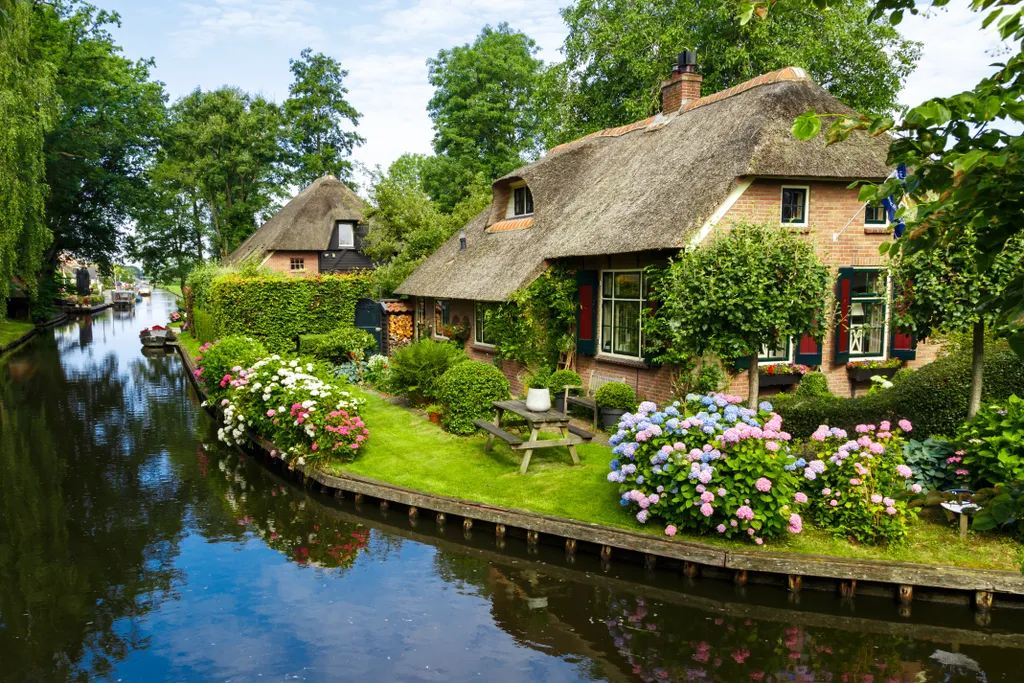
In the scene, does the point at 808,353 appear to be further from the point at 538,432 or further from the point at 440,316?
the point at 440,316

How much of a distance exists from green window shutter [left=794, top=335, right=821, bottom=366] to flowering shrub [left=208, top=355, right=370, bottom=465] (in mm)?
8035

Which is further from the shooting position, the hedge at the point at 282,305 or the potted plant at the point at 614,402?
the hedge at the point at 282,305

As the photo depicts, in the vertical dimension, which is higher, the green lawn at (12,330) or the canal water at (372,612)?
the green lawn at (12,330)

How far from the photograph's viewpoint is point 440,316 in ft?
74.3

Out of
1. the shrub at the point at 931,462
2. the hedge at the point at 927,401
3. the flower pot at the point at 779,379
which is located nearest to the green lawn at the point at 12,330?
the flower pot at the point at 779,379

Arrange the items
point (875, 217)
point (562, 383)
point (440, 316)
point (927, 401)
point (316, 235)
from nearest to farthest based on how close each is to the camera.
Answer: point (927, 401) → point (875, 217) → point (562, 383) → point (440, 316) → point (316, 235)

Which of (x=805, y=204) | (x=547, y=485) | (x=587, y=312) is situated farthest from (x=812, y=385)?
(x=547, y=485)

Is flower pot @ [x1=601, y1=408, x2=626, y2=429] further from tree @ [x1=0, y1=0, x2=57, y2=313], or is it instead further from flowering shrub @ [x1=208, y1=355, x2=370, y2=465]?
tree @ [x1=0, y1=0, x2=57, y2=313]

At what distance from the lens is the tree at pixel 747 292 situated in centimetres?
1065

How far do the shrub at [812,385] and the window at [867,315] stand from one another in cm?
128

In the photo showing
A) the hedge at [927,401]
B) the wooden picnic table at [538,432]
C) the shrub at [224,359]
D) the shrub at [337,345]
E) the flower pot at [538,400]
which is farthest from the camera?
the shrub at [337,345]

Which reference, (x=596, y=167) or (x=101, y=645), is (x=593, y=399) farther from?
(x=101, y=645)

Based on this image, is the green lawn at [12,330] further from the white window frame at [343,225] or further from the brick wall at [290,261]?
the white window frame at [343,225]

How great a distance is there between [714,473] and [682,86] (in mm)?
13326
